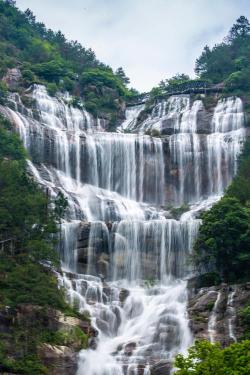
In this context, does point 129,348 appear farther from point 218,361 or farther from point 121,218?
point 121,218

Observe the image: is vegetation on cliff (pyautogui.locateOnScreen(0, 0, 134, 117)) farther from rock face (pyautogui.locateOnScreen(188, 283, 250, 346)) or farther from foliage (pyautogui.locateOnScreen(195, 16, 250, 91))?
rock face (pyautogui.locateOnScreen(188, 283, 250, 346))

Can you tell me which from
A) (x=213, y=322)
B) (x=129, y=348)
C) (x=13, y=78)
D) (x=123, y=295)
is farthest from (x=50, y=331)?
(x=13, y=78)

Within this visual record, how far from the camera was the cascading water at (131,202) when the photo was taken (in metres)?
42.1

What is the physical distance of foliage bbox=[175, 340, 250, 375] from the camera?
25312 millimetres

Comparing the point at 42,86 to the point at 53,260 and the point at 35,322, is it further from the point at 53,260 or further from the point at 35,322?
the point at 35,322

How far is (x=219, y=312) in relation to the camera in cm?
4128

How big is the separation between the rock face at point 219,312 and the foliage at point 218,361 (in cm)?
1265

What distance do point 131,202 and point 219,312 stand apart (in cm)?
2314

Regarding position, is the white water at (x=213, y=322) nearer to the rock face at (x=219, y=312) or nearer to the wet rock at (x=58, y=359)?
the rock face at (x=219, y=312)

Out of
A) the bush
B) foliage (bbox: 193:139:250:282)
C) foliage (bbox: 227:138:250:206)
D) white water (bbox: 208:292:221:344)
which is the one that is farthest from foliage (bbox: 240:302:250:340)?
the bush

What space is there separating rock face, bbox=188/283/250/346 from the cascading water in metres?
0.48

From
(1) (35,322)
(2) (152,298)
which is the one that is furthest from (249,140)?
(1) (35,322)

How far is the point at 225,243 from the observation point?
4475cm

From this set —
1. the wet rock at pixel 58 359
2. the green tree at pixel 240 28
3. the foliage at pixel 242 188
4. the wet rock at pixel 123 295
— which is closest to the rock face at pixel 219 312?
the wet rock at pixel 123 295
